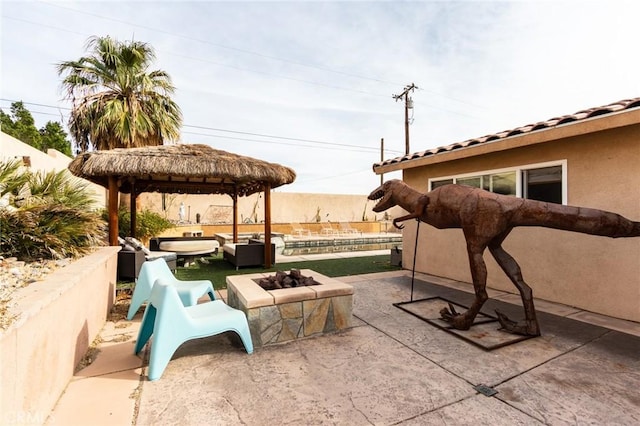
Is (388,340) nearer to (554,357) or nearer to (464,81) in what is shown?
(554,357)

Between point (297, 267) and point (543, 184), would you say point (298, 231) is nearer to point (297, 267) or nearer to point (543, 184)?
point (297, 267)

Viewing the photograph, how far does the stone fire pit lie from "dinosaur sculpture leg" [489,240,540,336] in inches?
86.5

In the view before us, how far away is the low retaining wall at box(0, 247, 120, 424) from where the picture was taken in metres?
1.75

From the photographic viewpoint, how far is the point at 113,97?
38.0ft

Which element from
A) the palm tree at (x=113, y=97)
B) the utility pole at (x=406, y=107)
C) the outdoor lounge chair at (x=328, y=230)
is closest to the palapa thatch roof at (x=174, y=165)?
the palm tree at (x=113, y=97)

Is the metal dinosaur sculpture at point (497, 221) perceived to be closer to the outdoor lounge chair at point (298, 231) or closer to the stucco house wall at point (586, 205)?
the stucco house wall at point (586, 205)

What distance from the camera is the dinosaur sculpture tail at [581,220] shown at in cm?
337

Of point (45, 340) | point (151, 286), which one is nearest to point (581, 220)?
point (45, 340)

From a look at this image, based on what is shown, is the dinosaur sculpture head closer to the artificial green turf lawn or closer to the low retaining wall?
the artificial green turf lawn

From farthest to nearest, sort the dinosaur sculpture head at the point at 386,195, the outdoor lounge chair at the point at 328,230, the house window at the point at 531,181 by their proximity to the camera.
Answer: the outdoor lounge chair at the point at 328,230 → the house window at the point at 531,181 → the dinosaur sculpture head at the point at 386,195

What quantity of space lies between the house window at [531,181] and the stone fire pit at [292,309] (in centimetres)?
433

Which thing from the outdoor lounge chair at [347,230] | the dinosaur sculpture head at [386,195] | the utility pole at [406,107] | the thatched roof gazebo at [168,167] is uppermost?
the utility pole at [406,107]

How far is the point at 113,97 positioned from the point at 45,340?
491 inches

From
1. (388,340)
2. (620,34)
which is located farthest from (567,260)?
(620,34)
